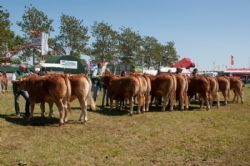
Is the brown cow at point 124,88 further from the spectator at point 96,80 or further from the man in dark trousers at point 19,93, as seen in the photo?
the man in dark trousers at point 19,93

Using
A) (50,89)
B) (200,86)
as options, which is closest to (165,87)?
(200,86)

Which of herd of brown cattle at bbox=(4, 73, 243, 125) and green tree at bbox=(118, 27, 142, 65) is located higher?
green tree at bbox=(118, 27, 142, 65)

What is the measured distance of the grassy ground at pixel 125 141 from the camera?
6.90 metres

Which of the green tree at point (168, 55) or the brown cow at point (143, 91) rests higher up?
the green tree at point (168, 55)

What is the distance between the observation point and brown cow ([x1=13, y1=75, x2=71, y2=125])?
1021 cm

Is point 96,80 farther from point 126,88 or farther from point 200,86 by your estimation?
point 200,86

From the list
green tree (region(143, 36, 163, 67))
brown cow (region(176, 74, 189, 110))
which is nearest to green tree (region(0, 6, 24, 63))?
brown cow (region(176, 74, 189, 110))

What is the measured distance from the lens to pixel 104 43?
179ft

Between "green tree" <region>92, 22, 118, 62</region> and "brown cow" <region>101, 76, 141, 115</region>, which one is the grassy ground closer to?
"brown cow" <region>101, 76, 141, 115</region>

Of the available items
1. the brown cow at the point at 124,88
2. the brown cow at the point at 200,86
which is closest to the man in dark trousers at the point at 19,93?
the brown cow at the point at 124,88

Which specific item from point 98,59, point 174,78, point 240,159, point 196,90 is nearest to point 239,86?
point 196,90

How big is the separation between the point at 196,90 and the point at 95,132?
7.49 metres

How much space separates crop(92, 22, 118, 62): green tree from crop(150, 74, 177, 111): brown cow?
39745mm

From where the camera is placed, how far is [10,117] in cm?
1144
